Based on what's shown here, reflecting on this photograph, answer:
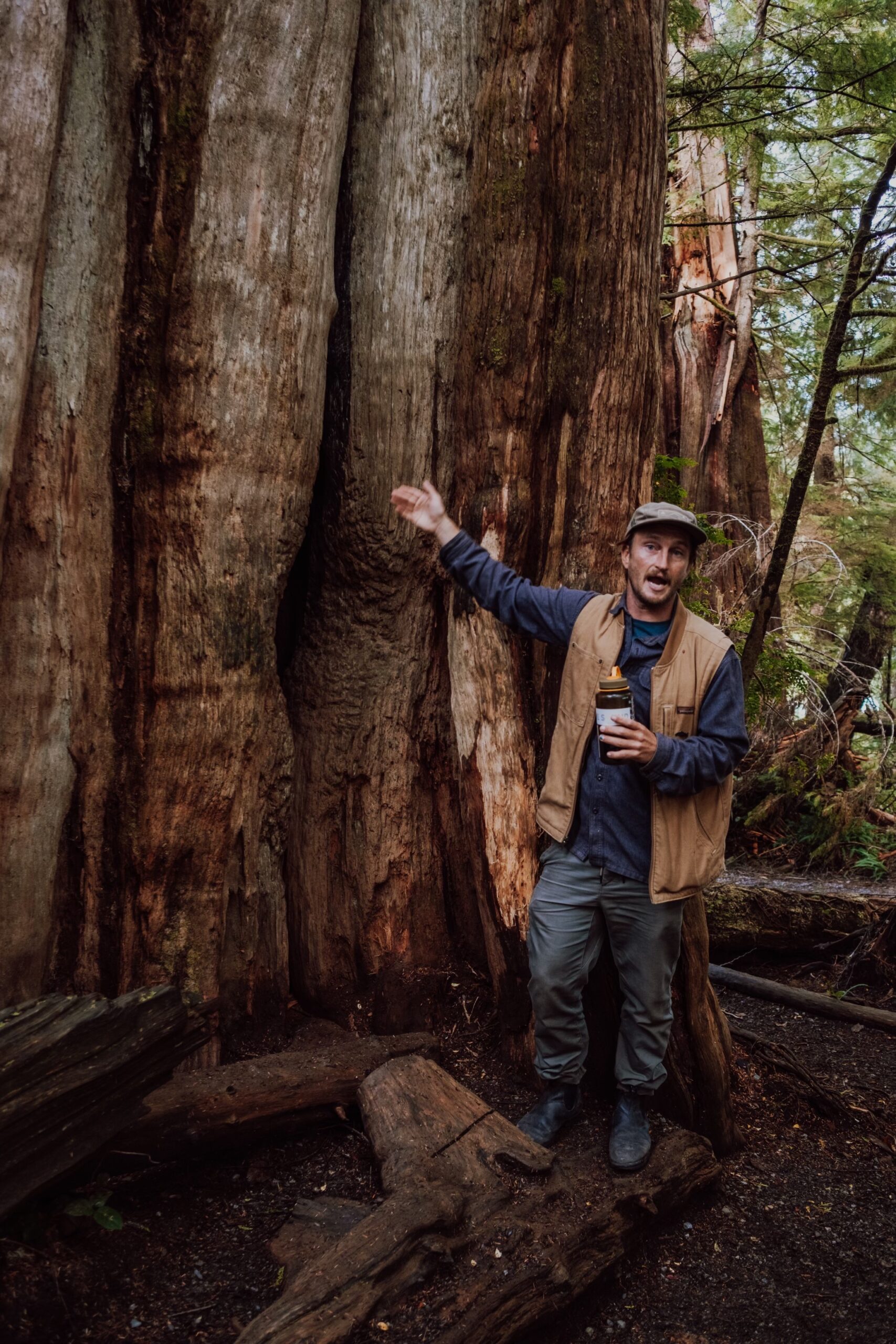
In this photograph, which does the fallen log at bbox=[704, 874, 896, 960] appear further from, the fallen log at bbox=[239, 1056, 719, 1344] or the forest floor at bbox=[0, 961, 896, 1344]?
the fallen log at bbox=[239, 1056, 719, 1344]

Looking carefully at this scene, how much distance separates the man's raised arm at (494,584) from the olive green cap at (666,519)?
37cm

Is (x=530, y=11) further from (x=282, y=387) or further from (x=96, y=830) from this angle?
(x=96, y=830)

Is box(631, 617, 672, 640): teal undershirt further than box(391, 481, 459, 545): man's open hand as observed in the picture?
No

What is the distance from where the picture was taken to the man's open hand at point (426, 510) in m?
3.77

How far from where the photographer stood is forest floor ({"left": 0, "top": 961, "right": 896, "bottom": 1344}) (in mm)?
2656

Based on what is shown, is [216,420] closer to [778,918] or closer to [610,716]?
[610,716]

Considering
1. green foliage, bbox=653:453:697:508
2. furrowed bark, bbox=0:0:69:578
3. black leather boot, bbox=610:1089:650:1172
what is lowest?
black leather boot, bbox=610:1089:650:1172

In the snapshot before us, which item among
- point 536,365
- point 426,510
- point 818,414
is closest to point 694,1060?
point 426,510

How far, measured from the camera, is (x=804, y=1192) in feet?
12.6

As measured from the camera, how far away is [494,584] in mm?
3705

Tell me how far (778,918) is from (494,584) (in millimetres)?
3866

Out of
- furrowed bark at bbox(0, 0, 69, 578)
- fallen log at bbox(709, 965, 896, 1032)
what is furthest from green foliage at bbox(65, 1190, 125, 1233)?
fallen log at bbox(709, 965, 896, 1032)

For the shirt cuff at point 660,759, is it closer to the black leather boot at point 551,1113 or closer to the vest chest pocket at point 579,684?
the vest chest pocket at point 579,684

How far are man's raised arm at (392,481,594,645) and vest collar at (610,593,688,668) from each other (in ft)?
0.54
